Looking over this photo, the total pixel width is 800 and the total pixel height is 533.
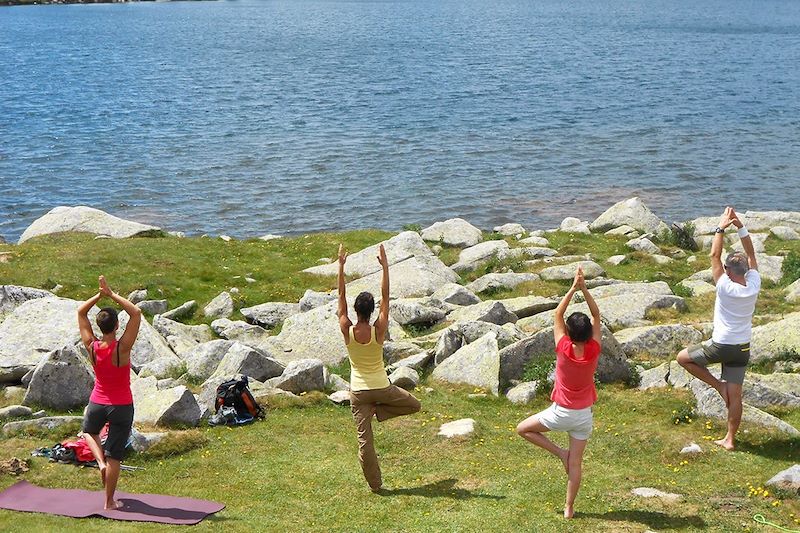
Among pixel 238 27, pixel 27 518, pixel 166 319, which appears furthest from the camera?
pixel 238 27

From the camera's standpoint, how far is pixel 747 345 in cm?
1656

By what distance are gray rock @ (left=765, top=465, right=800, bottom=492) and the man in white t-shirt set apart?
Answer: 1.68 metres

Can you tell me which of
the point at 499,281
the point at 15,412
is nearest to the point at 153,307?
the point at 15,412

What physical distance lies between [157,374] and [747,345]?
46.4 feet

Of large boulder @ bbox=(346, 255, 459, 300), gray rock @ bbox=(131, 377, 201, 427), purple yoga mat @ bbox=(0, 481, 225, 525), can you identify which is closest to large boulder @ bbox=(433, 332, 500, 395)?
gray rock @ bbox=(131, 377, 201, 427)

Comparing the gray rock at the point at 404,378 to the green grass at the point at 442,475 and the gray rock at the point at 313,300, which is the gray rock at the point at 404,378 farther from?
the gray rock at the point at 313,300

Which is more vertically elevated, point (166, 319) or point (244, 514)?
point (244, 514)

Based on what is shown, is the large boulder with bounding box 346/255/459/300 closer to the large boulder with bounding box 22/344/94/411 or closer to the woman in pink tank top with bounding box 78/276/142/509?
the large boulder with bounding box 22/344/94/411

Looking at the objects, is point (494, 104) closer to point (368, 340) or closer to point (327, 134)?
point (327, 134)

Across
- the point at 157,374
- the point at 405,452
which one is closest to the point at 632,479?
the point at 405,452

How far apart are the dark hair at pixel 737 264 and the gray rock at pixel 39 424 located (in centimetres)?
1307

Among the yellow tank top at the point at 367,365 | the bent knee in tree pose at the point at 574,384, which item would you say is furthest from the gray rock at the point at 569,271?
the bent knee in tree pose at the point at 574,384

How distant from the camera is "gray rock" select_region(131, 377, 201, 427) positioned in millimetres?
19219

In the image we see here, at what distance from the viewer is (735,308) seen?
1636 cm
